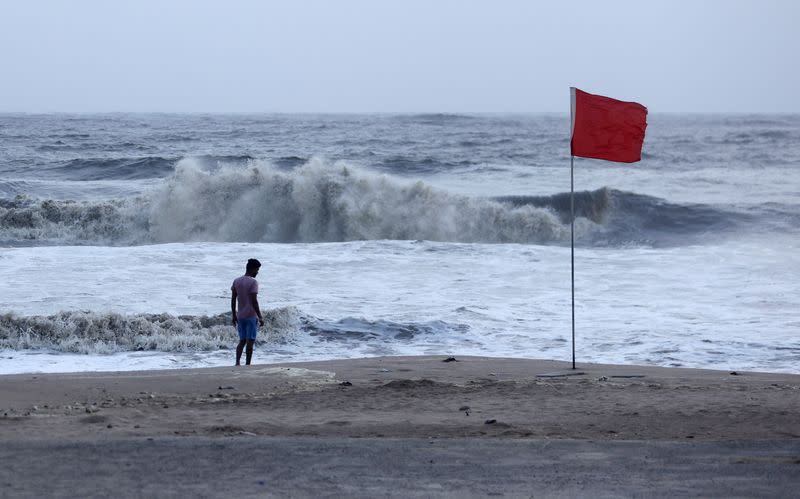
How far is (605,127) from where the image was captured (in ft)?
30.6

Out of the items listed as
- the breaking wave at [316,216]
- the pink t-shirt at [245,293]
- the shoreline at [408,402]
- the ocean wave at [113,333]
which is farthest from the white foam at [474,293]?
the breaking wave at [316,216]

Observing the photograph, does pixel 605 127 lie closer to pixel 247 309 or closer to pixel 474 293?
pixel 247 309

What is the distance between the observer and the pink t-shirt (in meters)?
9.71

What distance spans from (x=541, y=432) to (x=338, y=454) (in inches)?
63.1

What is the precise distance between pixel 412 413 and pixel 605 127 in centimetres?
381

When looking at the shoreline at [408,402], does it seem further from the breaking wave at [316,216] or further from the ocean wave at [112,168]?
the ocean wave at [112,168]

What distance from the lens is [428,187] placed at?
2664 cm

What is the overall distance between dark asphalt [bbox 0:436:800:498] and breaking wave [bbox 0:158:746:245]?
59.8ft

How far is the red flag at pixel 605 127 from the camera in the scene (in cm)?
923

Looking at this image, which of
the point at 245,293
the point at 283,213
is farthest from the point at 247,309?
the point at 283,213

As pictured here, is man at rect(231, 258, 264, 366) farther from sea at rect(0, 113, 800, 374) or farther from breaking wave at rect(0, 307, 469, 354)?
breaking wave at rect(0, 307, 469, 354)

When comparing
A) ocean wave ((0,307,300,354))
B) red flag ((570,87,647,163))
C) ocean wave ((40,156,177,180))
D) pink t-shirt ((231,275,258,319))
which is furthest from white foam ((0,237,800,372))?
ocean wave ((40,156,177,180))

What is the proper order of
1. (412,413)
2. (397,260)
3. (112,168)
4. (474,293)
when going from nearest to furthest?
1. (412,413)
2. (474,293)
3. (397,260)
4. (112,168)

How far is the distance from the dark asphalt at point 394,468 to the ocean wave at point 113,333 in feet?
16.9
